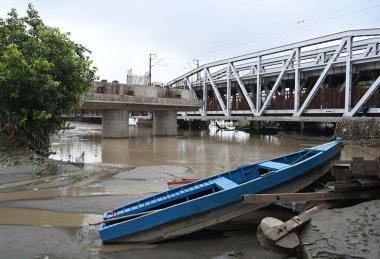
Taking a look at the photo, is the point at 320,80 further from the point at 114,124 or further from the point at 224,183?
the point at 224,183

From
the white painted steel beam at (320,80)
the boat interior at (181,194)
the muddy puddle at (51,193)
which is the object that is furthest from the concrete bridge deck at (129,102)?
the boat interior at (181,194)

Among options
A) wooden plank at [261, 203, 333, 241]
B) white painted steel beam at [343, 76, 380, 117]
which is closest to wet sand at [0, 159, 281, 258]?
wooden plank at [261, 203, 333, 241]

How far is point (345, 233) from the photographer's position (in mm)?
4992

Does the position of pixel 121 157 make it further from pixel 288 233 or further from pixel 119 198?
pixel 288 233

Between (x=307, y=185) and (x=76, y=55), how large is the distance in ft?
37.9

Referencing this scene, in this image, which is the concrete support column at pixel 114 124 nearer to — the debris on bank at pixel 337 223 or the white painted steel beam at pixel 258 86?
the white painted steel beam at pixel 258 86

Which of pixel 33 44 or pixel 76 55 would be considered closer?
pixel 33 44

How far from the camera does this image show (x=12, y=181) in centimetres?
1121

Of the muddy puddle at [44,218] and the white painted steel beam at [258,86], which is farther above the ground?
the white painted steel beam at [258,86]

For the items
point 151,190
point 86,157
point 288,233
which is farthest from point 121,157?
point 288,233

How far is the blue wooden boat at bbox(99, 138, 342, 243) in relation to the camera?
19.7ft

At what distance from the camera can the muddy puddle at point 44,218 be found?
702cm

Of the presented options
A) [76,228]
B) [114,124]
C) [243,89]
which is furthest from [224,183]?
[243,89]

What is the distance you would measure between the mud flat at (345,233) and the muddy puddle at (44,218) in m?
4.24
